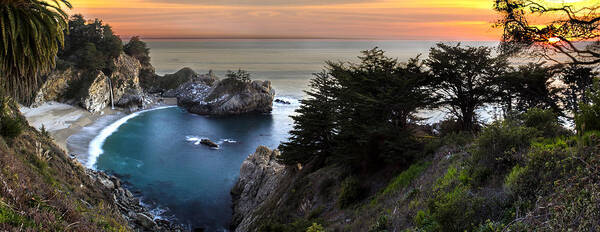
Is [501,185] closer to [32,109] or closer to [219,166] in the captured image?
[219,166]

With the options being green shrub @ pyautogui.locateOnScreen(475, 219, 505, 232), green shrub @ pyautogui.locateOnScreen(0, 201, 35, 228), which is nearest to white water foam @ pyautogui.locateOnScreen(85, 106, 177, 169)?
green shrub @ pyautogui.locateOnScreen(0, 201, 35, 228)

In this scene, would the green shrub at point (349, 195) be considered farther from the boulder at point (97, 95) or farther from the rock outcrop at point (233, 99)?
the boulder at point (97, 95)

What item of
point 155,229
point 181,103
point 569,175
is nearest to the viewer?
Answer: point 569,175

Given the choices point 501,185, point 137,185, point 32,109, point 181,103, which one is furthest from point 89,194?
point 181,103

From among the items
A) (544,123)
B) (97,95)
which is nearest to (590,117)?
(544,123)

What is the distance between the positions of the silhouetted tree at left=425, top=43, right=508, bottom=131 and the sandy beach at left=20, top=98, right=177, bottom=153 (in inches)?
1771

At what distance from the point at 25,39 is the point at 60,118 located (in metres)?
52.8

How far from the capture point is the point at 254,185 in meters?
32.9

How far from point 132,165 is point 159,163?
307 centimetres

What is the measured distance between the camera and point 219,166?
4416cm

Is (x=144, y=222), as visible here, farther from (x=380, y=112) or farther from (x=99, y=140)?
(x=99, y=140)

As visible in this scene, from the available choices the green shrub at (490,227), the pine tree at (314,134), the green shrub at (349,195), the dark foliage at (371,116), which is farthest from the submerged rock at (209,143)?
the green shrub at (490,227)

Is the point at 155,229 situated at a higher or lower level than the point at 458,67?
lower

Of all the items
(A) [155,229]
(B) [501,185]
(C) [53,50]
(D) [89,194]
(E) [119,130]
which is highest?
(C) [53,50]
